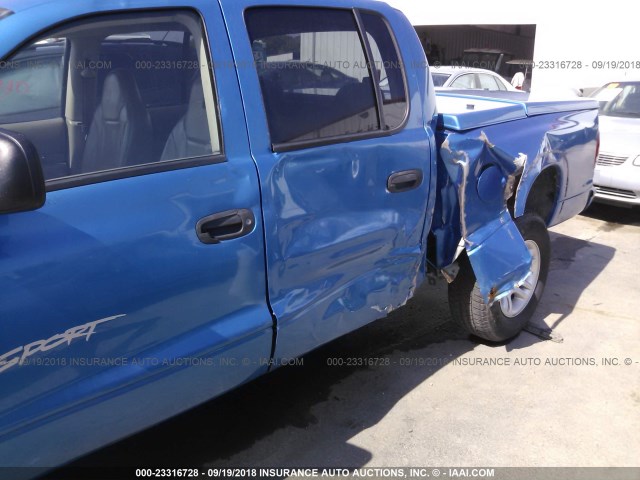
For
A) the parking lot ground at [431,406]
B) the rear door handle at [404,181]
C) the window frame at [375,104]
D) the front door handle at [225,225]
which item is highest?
the window frame at [375,104]

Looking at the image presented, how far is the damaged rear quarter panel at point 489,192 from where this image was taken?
311cm

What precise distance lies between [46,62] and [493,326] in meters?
2.75

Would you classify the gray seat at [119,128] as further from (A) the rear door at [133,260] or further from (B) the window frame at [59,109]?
(B) the window frame at [59,109]

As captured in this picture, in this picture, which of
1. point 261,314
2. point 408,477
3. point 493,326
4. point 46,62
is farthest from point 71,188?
point 493,326

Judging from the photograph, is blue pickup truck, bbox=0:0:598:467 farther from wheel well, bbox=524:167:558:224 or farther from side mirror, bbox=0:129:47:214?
wheel well, bbox=524:167:558:224

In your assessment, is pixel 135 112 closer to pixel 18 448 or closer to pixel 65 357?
pixel 65 357

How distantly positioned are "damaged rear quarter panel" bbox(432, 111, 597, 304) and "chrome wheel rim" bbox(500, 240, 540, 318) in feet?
0.92

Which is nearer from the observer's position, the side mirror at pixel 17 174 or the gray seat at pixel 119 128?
the side mirror at pixel 17 174

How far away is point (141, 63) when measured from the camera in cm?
210

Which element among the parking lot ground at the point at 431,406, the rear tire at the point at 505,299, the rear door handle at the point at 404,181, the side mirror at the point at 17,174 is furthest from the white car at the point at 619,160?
the side mirror at the point at 17,174

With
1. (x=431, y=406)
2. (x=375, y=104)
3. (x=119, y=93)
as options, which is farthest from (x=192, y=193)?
(x=431, y=406)

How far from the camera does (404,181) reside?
2805mm

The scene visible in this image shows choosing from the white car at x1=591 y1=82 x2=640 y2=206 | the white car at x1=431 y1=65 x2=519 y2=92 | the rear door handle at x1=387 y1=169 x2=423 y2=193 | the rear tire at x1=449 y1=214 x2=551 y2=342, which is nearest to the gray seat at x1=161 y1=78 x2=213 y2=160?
the rear door handle at x1=387 y1=169 x2=423 y2=193

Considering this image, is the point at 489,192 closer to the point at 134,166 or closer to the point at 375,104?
the point at 375,104
